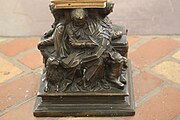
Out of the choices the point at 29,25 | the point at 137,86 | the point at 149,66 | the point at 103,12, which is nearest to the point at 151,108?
the point at 137,86

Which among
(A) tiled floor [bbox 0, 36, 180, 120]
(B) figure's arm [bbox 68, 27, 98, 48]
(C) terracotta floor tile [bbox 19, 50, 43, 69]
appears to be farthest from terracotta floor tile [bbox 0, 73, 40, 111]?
(B) figure's arm [bbox 68, 27, 98, 48]

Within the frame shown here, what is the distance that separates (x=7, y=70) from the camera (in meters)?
2.22

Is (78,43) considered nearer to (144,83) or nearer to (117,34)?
(117,34)

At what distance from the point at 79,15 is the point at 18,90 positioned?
0.64 metres

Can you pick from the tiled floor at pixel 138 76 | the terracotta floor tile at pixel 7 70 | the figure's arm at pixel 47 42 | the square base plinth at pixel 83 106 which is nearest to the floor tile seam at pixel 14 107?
the tiled floor at pixel 138 76

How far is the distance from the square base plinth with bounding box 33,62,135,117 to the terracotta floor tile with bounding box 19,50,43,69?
17.2 inches

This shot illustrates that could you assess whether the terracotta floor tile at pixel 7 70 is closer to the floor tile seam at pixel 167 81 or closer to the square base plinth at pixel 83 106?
the square base plinth at pixel 83 106

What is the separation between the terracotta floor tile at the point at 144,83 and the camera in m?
2.00

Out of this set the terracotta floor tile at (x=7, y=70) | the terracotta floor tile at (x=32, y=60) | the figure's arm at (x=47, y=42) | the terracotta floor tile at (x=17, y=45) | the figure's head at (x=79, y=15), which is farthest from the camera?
the terracotta floor tile at (x=17, y=45)

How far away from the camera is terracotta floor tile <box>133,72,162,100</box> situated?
2.00 metres

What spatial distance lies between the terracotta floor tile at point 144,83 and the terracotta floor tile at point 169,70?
0.22 ft

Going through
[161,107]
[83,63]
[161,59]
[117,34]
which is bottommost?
[161,107]

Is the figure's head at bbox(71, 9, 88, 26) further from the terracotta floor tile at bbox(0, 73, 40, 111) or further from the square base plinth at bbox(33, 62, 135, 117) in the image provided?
the terracotta floor tile at bbox(0, 73, 40, 111)

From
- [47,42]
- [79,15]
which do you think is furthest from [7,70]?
[79,15]
